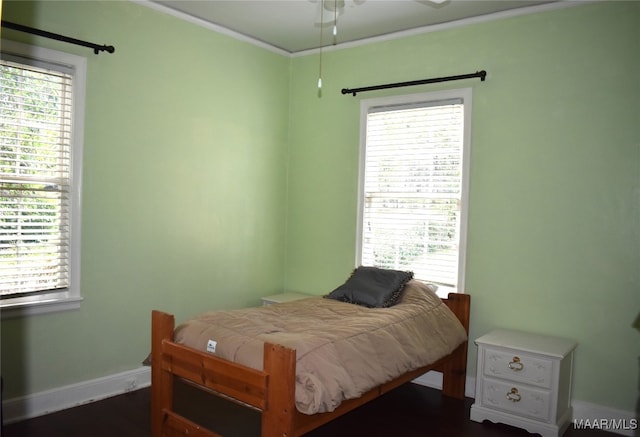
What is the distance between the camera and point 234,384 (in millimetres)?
2393

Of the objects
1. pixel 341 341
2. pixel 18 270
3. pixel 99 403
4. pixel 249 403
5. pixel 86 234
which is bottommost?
pixel 99 403

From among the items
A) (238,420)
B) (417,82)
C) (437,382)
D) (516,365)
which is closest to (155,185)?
(238,420)

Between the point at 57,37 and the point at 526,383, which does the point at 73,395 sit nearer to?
the point at 57,37

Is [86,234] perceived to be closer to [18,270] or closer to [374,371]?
[18,270]

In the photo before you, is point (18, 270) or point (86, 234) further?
point (86, 234)

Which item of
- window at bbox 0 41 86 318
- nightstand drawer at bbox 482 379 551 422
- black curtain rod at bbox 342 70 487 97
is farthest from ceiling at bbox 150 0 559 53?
nightstand drawer at bbox 482 379 551 422

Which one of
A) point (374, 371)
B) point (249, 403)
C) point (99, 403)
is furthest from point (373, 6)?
point (99, 403)

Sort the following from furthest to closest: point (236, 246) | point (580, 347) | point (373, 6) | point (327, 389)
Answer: point (236, 246), point (373, 6), point (580, 347), point (327, 389)

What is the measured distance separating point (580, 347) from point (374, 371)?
151cm

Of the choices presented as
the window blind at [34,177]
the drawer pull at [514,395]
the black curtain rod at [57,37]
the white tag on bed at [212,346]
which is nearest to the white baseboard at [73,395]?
the window blind at [34,177]

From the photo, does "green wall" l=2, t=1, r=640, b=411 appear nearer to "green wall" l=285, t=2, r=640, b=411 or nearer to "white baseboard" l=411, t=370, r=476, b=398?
"green wall" l=285, t=2, r=640, b=411

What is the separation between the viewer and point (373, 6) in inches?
139

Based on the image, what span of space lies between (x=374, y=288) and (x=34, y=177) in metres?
2.25

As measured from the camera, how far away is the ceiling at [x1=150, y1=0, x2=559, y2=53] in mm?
3481
